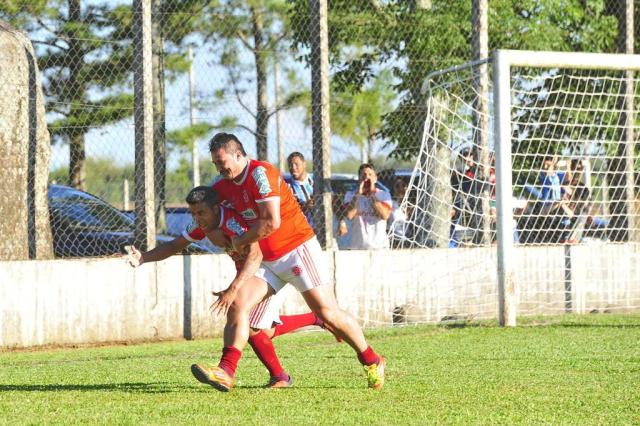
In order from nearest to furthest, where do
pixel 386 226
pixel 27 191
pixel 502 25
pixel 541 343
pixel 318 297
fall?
pixel 318 297
pixel 541 343
pixel 27 191
pixel 386 226
pixel 502 25

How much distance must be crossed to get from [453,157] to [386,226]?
47.4 inches

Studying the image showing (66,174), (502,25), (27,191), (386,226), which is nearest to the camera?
(27,191)

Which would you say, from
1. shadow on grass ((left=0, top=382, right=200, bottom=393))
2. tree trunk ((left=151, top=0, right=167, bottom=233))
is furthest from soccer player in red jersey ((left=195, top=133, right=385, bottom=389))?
tree trunk ((left=151, top=0, right=167, bottom=233))

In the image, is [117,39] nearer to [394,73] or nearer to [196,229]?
[394,73]

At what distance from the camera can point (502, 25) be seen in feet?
56.1

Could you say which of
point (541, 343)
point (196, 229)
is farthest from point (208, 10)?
point (196, 229)

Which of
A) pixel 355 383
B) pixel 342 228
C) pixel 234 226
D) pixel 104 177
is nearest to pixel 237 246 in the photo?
Answer: pixel 234 226

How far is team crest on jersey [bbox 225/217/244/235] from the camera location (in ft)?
27.0

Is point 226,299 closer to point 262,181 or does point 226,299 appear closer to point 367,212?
point 262,181

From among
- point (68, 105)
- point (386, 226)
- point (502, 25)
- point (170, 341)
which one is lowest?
point (170, 341)

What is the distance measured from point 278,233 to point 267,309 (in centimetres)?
63

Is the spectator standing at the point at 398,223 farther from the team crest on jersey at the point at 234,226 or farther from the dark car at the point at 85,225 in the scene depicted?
the team crest on jersey at the point at 234,226

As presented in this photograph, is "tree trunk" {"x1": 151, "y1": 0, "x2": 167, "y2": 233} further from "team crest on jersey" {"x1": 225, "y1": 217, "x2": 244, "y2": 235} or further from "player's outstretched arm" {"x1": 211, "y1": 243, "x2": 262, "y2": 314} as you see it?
"player's outstretched arm" {"x1": 211, "y1": 243, "x2": 262, "y2": 314}

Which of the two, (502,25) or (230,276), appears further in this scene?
(502,25)
